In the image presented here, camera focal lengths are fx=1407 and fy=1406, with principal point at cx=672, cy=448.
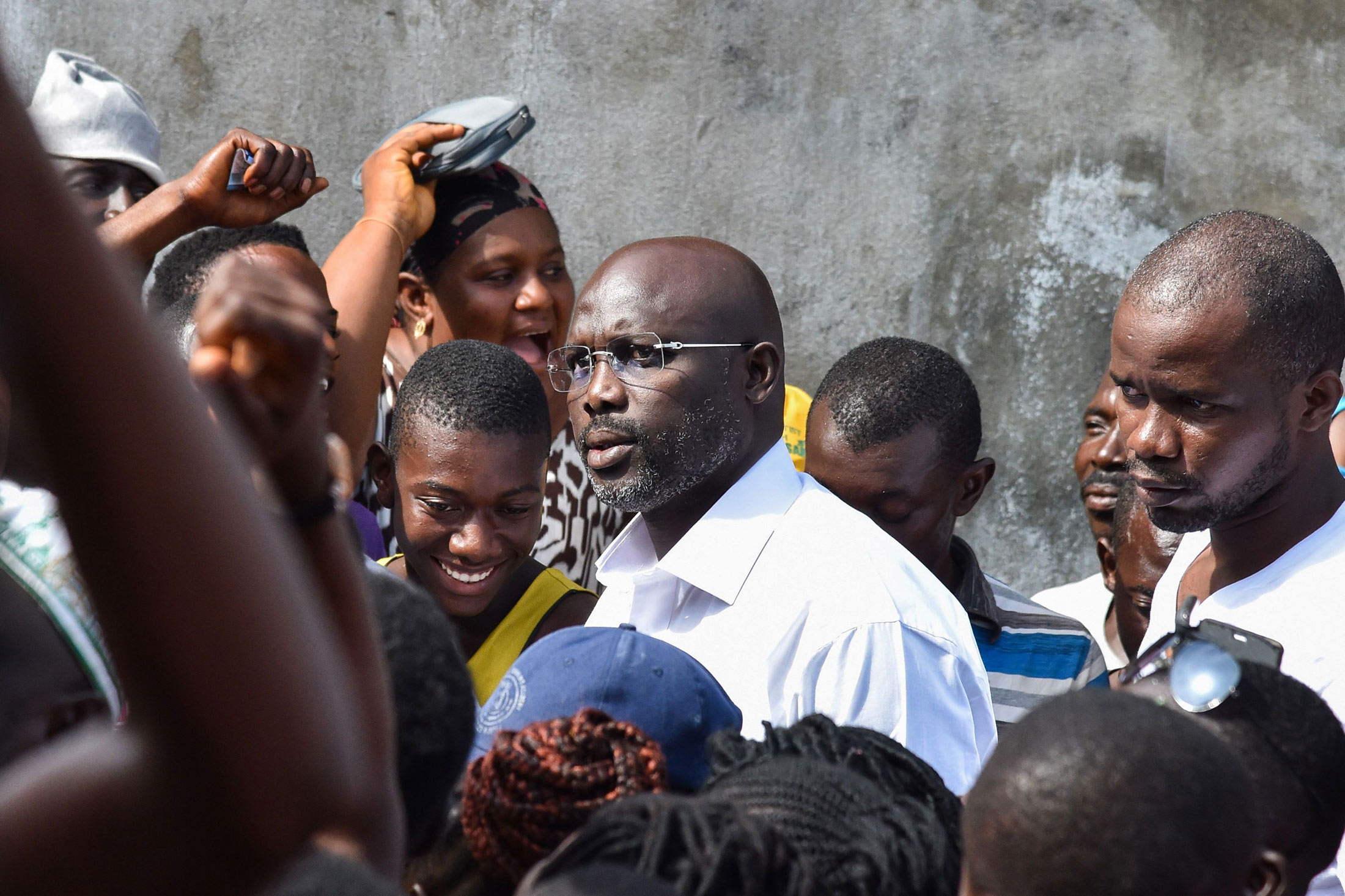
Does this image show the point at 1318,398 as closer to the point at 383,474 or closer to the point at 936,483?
the point at 936,483

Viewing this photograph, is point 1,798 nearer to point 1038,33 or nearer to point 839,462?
point 839,462

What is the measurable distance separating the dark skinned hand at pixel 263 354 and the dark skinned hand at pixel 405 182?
3.27 m

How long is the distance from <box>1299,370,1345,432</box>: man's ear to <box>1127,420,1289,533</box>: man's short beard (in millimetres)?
55

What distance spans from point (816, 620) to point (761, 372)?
2.64ft

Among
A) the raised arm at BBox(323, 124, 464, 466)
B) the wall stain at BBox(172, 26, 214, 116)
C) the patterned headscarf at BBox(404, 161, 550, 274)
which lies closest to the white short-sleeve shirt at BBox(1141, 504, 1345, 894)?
the raised arm at BBox(323, 124, 464, 466)

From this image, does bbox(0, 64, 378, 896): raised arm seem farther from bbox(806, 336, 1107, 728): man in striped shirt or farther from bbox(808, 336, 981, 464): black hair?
bbox(808, 336, 981, 464): black hair

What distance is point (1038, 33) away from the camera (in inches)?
217

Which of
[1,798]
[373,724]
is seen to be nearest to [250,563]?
[373,724]

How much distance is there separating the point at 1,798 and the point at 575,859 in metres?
0.63

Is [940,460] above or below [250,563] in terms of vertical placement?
below

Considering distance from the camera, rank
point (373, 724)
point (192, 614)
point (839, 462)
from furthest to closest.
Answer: point (839, 462) < point (373, 724) < point (192, 614)

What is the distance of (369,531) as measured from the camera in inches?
138

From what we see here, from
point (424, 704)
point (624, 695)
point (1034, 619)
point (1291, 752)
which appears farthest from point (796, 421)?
point (424, 704)

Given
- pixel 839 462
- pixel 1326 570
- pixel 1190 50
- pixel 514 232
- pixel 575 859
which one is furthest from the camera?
pixel 1190 50
